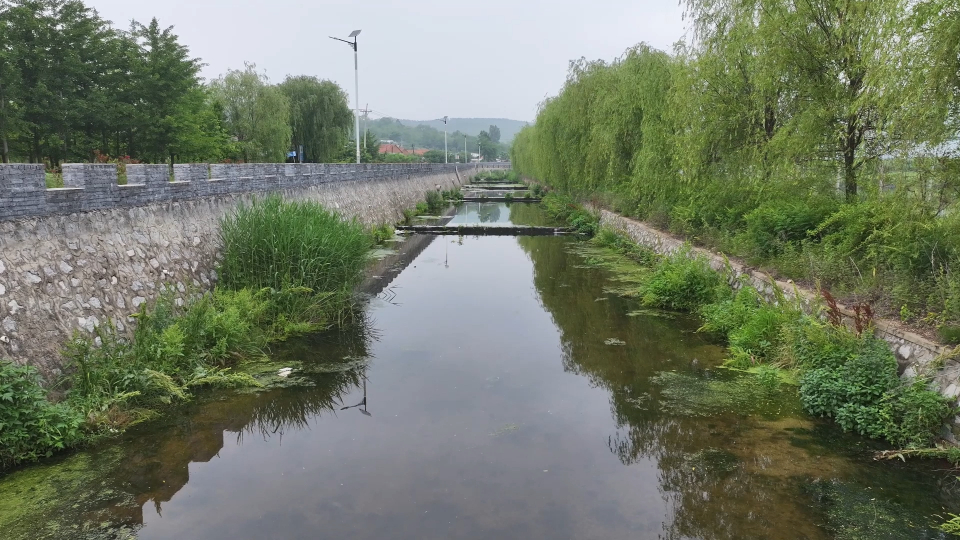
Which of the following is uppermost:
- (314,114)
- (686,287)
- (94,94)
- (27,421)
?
(314,114)

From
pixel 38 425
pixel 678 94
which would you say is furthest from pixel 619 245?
pixel 38 425

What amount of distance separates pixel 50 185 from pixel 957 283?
33.4ft

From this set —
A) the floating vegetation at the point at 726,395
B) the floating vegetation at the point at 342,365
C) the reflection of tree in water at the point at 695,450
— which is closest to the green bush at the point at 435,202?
the reflection of tree in water at the point at 695,450

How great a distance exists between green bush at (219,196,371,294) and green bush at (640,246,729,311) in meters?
5.59

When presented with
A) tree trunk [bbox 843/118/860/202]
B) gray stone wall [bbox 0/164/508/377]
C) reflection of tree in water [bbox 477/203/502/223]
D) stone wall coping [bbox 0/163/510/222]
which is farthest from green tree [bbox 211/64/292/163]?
tree trunk [bbox 843/118/860/202]

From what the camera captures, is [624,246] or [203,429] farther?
[624,246]

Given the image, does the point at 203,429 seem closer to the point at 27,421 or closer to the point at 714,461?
the point at 27,421

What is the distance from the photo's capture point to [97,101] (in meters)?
21.3

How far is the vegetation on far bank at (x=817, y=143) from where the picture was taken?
6.47 m

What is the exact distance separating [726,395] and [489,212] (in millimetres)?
26988

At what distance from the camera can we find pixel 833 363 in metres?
6.76

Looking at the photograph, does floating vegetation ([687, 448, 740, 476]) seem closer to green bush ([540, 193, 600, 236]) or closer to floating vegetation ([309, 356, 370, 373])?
floating vegetation ([309, 356, 370, 373])

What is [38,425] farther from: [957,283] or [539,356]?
[957,283]

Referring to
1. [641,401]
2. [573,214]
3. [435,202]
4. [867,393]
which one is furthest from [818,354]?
[435,202]
